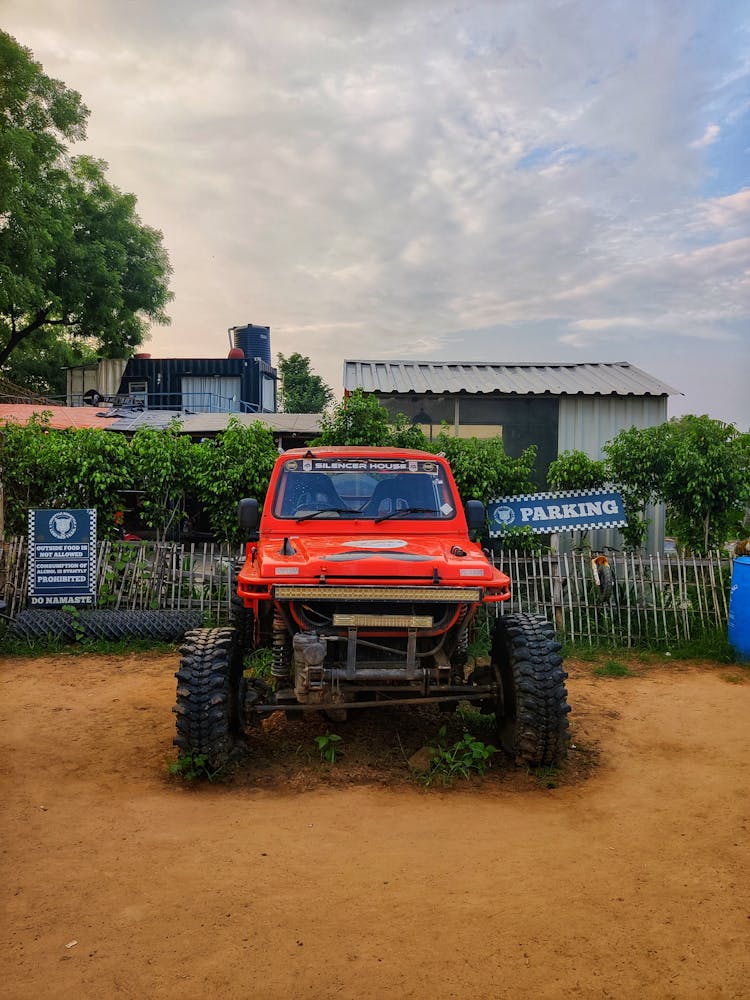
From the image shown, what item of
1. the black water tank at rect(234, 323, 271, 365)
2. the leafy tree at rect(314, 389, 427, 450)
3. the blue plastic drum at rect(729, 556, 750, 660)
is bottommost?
the blue plastic drum at rect(729, 556, 750, 660)

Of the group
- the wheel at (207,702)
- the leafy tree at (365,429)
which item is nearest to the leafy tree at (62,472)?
the leafy tree at (365,429)

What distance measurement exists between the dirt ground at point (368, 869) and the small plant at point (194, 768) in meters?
0.10

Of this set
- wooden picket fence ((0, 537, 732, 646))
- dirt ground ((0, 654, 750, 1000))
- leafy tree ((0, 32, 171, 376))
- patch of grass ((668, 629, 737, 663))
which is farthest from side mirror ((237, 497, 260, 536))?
leafy tree ((0, 32, 171, 376))

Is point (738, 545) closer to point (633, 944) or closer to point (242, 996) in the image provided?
point (633, 944)

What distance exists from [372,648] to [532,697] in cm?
109

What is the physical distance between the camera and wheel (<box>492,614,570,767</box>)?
4.64m

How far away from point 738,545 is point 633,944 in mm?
8156

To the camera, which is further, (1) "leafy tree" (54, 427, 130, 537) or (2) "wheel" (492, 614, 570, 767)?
(1) "leafy tree" (54, 427, 130, 537)

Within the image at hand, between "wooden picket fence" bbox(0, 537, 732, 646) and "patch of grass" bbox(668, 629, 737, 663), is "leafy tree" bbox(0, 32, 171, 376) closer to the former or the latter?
"wooden picket fence" bbox(0, 537, 732, 646)

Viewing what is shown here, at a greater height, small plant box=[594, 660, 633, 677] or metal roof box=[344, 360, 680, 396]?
metal roof box=[344, 360, 680, 396]

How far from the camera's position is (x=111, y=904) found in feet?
10.4

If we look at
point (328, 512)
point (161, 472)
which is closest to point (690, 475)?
point (328, 512)

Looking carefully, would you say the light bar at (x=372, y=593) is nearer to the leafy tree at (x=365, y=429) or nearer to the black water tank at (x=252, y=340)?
the leafy tree at (x=365, y=429)

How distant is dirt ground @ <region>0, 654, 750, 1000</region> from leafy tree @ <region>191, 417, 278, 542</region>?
4056 millimetres
